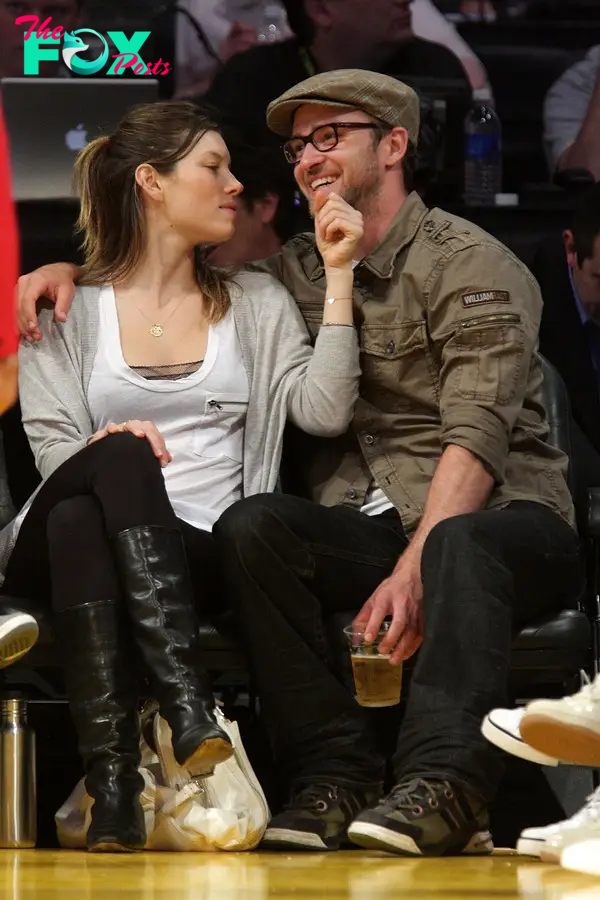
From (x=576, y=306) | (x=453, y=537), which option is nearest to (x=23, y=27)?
(x=576, y=306)

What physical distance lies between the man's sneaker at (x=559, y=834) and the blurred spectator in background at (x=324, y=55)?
1850 millimetres

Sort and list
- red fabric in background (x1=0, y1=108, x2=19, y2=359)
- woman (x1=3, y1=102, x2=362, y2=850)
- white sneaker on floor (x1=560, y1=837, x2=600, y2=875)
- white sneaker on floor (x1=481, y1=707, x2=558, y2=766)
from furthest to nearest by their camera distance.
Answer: woman (x1=3, y1=102, x2=362, y2=850), white sneaker on floor (x1=481, y1=707, x2=558, y2=766), white sneaker on floor (x1=560, y1=837, x2=600, y2=875), red fabric in background (x1=0, y1=108, x2=19, y2=359)

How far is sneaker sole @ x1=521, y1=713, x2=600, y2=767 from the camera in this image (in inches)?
75.9

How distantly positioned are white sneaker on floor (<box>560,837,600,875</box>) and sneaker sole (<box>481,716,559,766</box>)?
0.14 meters

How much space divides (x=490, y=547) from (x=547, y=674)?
371 mm

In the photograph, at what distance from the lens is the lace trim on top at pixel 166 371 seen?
279cm

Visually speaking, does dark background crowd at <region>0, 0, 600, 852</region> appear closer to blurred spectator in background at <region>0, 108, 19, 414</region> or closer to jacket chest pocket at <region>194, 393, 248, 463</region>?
jacket chest pocket at <region>194, 393, 248, 463</region>

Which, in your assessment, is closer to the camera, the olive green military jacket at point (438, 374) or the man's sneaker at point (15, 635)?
the man's sneaker at point (15, 635)

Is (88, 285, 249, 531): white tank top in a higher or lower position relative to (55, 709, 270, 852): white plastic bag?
higher

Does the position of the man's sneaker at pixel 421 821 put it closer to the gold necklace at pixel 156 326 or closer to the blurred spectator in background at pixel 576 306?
the gold necklace at pixel 156 326

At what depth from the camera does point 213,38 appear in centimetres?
337

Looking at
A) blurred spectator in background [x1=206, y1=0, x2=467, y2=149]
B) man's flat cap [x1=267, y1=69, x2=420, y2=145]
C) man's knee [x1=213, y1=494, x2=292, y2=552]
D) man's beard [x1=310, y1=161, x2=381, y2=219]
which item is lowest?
man's knee [x1=213, y1=494, x2=292, y2=552]

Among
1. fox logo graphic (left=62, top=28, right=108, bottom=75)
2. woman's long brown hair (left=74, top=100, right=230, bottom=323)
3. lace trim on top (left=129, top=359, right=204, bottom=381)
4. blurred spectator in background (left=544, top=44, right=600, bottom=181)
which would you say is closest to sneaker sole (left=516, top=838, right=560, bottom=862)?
lace trim on top (left=129, top=359, right=204, bottom=381)

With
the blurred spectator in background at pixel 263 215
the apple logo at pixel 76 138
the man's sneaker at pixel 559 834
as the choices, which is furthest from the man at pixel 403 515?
the apple logo at pixel 76 138
